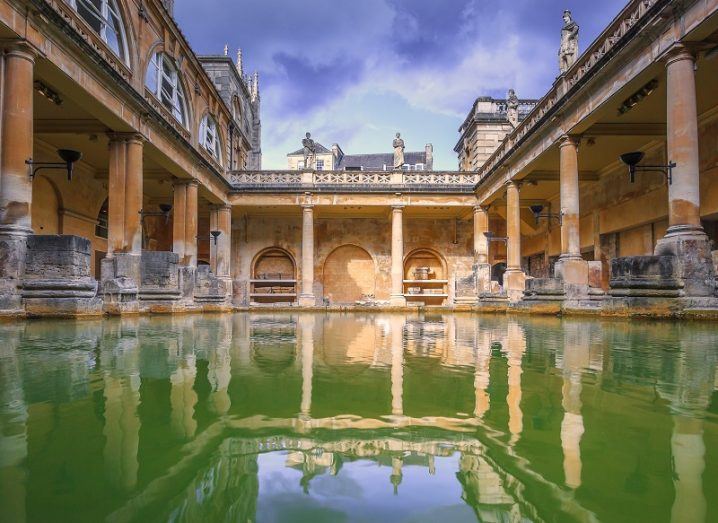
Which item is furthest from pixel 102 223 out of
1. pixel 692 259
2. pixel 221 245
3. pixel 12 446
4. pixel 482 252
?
pixel 12 446

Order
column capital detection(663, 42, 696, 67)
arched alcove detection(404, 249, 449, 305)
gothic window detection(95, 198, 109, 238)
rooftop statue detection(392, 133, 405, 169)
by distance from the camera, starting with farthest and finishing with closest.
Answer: arched alcove detection(404, 249, 449, 305)
rooftop statue detection(392, 133, 405, 169)
gothic window detection(95, 198, 109, 238)
column capital detection(663, 42, 696, 67)

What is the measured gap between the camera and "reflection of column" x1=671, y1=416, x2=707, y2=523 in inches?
40.5

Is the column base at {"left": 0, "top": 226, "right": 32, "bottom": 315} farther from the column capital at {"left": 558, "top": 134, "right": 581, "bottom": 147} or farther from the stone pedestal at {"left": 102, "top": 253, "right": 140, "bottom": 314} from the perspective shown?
the column capital at {"left": 558, "top": 134, "right": 581, "bottom": 147}

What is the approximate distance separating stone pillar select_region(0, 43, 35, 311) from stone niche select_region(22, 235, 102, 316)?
1.02ft

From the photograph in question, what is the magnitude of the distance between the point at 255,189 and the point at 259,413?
69.5 feet

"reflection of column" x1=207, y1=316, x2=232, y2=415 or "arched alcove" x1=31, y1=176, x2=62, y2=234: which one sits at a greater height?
"arched alcove" x1=31, y1=176, x2=62, y2=234

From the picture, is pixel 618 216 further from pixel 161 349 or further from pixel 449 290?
pixel 161 349

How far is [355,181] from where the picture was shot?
22.5 meters

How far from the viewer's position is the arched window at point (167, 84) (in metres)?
15.1

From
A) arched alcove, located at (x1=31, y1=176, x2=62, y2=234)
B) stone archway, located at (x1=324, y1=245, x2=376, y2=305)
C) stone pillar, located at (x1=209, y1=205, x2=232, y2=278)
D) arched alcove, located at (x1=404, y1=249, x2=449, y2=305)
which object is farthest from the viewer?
arched alcove, located at (x1=404, y1=249, x2=449, y2=305)

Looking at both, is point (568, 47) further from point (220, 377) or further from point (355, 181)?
point (220, 377)

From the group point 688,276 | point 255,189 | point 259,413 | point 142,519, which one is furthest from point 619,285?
point 255,189

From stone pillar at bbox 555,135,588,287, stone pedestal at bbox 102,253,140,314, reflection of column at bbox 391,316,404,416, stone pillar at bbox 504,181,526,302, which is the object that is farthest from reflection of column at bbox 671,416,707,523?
stone pillar at bbox 504,181,526,302

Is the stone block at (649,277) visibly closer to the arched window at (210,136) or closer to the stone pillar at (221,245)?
the stone pillar at (221,245)
